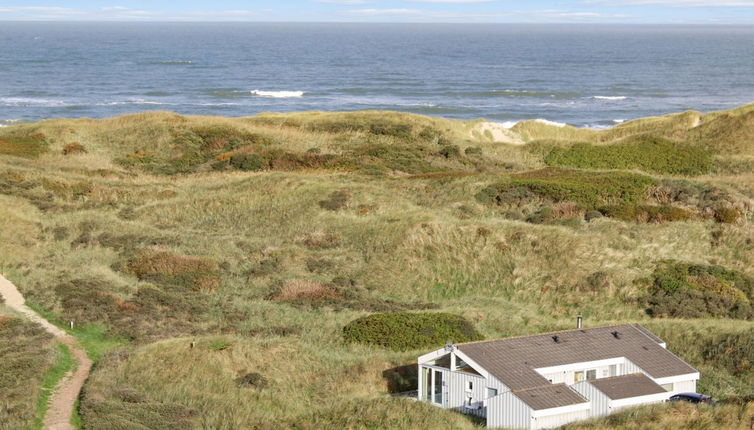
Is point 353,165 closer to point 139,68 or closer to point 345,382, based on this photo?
point 345,382

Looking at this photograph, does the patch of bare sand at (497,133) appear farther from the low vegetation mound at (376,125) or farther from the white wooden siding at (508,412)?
the white wooden siding at (508,412)

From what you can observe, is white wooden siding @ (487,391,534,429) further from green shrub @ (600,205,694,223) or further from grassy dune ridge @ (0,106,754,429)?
green shrub @ (600,205,694,223)

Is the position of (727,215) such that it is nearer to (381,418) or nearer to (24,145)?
(381,418)

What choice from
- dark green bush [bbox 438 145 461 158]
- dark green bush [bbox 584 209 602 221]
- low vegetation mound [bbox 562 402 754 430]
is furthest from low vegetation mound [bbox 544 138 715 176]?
low vegetation mound [bbox 562 402 754 430]

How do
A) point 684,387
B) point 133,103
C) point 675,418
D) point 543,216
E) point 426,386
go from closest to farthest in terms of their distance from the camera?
1. point 675,418
2. point 426,386
3. point 684,387
4. point 543,216
5. point 133,103

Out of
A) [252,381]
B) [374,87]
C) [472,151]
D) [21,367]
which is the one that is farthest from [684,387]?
[374,87]
